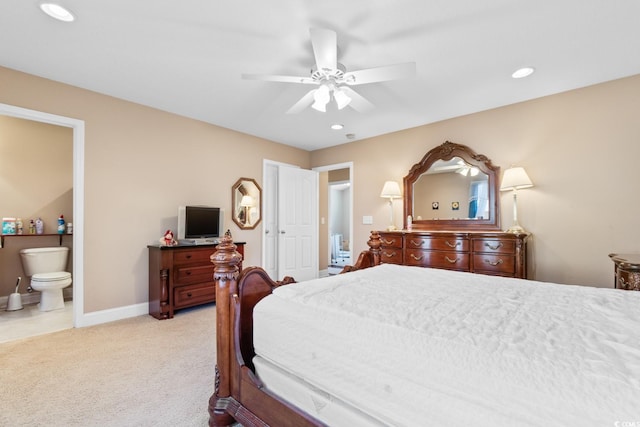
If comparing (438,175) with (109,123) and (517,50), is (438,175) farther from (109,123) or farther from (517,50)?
(109,123)

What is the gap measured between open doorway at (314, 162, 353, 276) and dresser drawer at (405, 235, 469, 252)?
135cm

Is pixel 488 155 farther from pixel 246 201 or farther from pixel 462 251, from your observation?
pixel 246 201

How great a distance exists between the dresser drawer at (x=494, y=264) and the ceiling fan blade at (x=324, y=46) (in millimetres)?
2547

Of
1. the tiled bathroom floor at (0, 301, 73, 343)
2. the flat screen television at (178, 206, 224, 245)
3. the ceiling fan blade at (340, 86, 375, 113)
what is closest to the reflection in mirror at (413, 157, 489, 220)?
the ceiling fan blade at (340, 86, 375, 113)

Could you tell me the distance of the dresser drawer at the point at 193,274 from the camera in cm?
342

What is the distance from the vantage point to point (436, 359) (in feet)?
2.89

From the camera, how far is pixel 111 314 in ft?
10.7

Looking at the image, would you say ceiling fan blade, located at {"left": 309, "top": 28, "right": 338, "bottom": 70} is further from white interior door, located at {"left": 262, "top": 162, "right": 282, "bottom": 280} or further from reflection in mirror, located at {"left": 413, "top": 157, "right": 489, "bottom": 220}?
white interior door, located at {"left": 262, "top": 162, "right": 282, "bottom": 280}

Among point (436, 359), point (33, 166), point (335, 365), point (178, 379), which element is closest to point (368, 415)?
point (335, 365)

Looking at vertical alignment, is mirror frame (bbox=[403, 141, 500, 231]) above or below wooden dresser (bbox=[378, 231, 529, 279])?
above

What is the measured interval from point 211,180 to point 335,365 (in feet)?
12.0

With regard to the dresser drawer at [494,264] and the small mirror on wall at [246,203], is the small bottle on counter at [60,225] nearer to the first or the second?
the small mirror on wall at [246,203]

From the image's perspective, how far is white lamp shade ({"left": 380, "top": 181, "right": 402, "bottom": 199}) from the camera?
169 inches

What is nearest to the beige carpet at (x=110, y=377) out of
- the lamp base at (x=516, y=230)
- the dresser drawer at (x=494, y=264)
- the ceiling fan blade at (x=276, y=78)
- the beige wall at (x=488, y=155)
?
the beige wall at (x=488, y=155)
